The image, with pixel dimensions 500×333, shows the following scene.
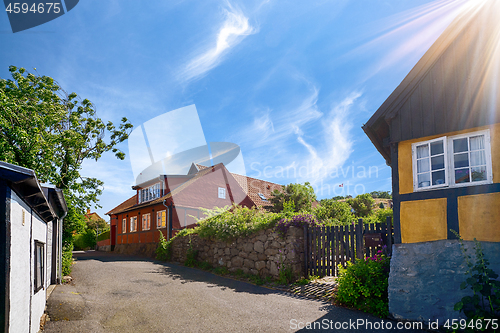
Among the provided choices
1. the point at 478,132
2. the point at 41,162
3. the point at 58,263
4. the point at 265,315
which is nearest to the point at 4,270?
the point at 265,315

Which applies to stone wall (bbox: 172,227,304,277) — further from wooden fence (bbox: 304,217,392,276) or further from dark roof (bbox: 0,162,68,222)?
dark roof (bbox: 0,162,68,222)

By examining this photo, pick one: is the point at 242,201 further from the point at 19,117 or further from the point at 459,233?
the point at 459,233

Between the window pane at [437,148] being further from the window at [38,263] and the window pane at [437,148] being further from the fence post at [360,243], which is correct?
the window at [38,263]

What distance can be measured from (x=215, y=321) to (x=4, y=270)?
4255 millimetres

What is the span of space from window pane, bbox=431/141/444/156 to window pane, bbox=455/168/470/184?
578mm

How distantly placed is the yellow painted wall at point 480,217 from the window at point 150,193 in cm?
2227

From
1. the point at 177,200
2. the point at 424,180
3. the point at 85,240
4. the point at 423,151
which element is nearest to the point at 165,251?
the point at 177,200

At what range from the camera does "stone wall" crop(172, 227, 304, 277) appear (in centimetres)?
1143

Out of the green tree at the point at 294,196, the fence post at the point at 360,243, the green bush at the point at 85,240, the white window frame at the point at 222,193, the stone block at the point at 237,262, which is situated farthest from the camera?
the green bush at the point at 85,240

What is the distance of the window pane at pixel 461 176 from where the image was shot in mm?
7395

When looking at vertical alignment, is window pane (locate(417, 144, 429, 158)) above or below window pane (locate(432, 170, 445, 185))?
above

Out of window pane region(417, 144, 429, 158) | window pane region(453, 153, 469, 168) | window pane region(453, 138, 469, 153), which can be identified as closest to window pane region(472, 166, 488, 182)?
window pane region(453, 153, 469, 168)

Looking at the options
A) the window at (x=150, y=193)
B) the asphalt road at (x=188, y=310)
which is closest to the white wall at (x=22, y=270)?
the asphalt road at (x=188, y=310)

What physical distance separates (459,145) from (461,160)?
0.35m
